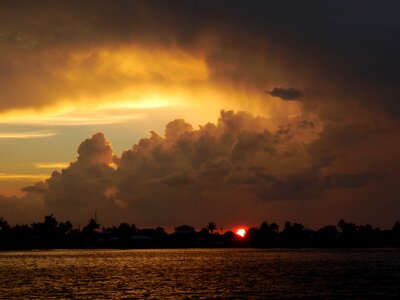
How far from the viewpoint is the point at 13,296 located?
272 ft

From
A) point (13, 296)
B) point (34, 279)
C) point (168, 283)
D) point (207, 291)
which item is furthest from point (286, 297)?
point (34, 279)

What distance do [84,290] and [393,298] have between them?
44.8m

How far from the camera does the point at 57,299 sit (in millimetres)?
80062

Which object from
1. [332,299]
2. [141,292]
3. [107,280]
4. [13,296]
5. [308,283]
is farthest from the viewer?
[107,280]

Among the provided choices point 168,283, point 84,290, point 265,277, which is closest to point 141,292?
point 84,290

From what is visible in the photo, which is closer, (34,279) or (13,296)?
(13,296)

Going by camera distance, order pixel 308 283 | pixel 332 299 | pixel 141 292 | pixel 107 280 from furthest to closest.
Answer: pixel 107 280, pixel 308 283, pixel 141 292, pixel 332 299

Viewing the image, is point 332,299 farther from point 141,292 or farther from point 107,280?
point 107,280

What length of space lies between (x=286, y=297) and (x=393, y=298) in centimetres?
1373

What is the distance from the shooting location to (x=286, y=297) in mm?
79938

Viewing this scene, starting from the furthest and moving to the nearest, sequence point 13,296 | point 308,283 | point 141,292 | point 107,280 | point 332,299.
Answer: point 107,280, point 308,283, point 141,292, point 13,296, point 332,299

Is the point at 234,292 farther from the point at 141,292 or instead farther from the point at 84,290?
the point at 84,290

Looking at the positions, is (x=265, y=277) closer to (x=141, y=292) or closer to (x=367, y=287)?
(x=367, y=287)

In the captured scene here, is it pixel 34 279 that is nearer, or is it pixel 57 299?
pixel 57 299
